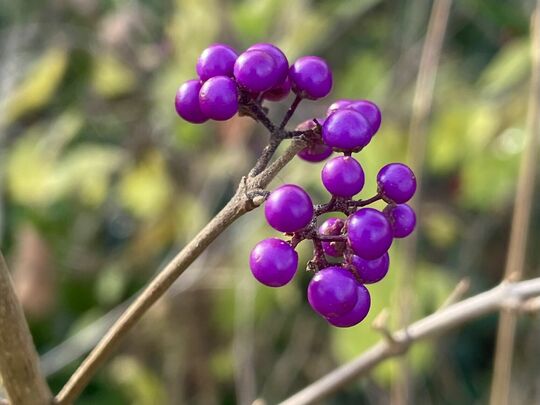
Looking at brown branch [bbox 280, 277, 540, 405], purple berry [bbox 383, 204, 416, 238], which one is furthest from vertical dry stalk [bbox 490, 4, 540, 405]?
purple berry [bbox 383, 204, 416, 238]

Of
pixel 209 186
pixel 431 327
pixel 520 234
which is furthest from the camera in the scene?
pixel 209 186

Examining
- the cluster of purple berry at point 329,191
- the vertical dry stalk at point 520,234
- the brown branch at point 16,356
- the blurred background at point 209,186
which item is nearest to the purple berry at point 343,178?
the cluster of purple berry at point 329,191

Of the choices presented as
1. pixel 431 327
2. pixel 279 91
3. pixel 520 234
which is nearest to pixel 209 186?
pixel 520 234

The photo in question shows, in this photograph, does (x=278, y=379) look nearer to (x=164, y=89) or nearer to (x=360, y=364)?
(x=164, y=89)

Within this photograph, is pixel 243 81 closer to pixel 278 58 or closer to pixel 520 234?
pixel 278 58

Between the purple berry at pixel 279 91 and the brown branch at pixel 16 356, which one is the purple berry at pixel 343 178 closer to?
the purple berry at pixel 279 91

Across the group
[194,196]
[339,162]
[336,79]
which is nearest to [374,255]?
[339,162]

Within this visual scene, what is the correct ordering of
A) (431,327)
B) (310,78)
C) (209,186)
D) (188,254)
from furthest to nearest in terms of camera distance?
(209,186) < (431,327) < (310,78) < (188,254)
